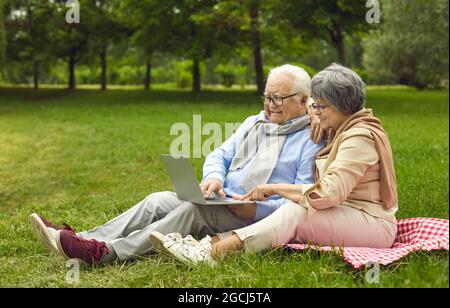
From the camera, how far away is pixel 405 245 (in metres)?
3.67

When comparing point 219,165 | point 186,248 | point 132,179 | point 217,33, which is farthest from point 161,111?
point 186,248

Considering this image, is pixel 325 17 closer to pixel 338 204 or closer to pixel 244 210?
pixel 244 210

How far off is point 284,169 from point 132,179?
4877 millimetres

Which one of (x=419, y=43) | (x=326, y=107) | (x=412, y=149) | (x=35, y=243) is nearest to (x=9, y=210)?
(x=35, y=243)

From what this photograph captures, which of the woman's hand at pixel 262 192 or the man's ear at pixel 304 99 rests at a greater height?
→ the man's ear at pixel 304 99

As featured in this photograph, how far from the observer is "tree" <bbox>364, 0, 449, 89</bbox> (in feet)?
78.6

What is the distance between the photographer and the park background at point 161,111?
3547 millimetres

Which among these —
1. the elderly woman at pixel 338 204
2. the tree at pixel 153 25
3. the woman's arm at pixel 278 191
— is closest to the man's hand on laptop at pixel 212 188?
the woman's arm at pixel 278 191

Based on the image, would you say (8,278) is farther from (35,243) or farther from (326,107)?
(326,107)

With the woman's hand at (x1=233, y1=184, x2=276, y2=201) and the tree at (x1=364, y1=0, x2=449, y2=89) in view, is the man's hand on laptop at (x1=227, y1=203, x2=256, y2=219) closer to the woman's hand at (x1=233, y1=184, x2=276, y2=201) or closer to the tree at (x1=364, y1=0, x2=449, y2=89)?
the woman's hand at (x1=233, y1=184, x2=276, y2=201)

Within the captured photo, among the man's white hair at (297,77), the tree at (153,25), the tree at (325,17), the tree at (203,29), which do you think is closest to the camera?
the man's white hair at (297,77)

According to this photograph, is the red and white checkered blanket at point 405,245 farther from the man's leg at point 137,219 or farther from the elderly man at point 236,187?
the man's leg at point 137,219

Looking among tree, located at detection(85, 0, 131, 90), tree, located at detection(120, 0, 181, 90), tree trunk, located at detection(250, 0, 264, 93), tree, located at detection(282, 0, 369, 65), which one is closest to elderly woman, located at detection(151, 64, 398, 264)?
tree, located at detection(282, 0, 369, 65)
